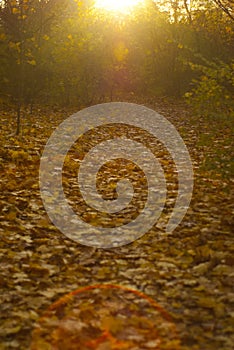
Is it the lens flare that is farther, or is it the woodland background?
the lens flare

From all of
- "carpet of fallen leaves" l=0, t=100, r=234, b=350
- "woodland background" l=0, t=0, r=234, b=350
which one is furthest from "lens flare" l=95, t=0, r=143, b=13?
"carpet of fallen leaves" l=0, t=100, r=234, b=350

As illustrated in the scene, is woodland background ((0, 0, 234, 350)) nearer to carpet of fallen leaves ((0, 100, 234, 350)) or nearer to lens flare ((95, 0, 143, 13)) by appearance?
carpet of fallen leaves ((0, 100, 234, 350))

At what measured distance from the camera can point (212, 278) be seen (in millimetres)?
3818

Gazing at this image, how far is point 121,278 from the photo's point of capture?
3863 millimetres

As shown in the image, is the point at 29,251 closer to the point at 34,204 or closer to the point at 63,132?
the point at 34,204

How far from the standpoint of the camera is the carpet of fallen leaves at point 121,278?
9.93ft

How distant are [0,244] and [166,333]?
206 centimetres

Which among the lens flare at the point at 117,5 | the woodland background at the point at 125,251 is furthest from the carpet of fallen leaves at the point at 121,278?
the lens flare at the point at 117,5

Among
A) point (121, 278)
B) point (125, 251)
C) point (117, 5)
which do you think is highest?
point (117, 5)

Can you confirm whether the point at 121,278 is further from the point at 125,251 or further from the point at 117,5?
the point at 117,5

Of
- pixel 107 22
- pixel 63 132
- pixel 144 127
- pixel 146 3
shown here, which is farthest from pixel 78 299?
pixel 146 3

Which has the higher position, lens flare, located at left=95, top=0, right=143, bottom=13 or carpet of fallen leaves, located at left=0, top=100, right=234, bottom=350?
lens flare, located at left=95, top=0, right=143, bottom=13

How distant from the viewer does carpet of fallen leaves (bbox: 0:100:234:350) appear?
3.03m

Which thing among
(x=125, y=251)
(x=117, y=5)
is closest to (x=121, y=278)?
(x=125, y=251)
